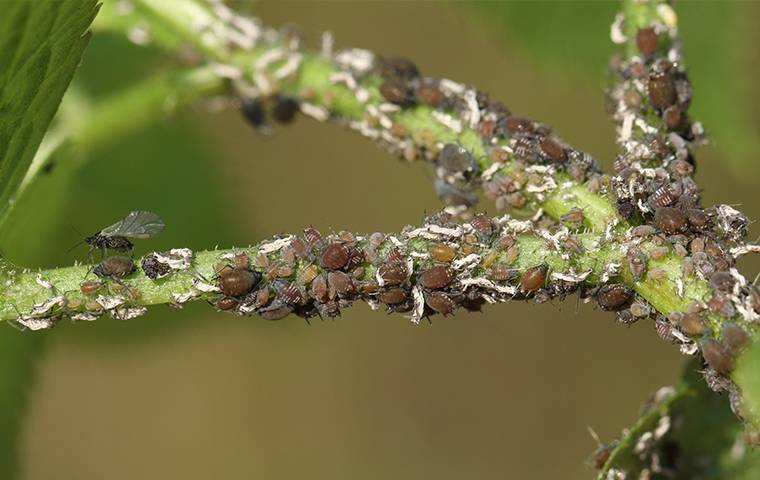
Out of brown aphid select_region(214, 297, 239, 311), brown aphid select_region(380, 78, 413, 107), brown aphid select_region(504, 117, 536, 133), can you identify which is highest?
brown aphid select_region(380, 78, 413, 107)

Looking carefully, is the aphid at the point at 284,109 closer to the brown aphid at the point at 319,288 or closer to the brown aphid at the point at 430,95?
the brown aphid at the point at 430,95

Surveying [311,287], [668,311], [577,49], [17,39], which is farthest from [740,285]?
[577,49]

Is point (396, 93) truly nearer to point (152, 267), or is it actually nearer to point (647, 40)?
point (647, 40)

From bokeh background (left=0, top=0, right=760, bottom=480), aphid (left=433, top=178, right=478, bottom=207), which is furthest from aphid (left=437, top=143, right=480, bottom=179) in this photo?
bokeh background (left=0, top=0, right=760, bottom=480)

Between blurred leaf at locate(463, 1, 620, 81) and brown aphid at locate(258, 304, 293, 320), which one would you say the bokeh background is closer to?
blurred leaf at locate(463, 1, 620, 81)

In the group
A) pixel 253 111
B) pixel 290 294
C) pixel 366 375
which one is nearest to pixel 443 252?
pixel 290 294

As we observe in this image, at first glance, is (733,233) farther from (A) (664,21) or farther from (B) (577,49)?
(B) (577,49)
